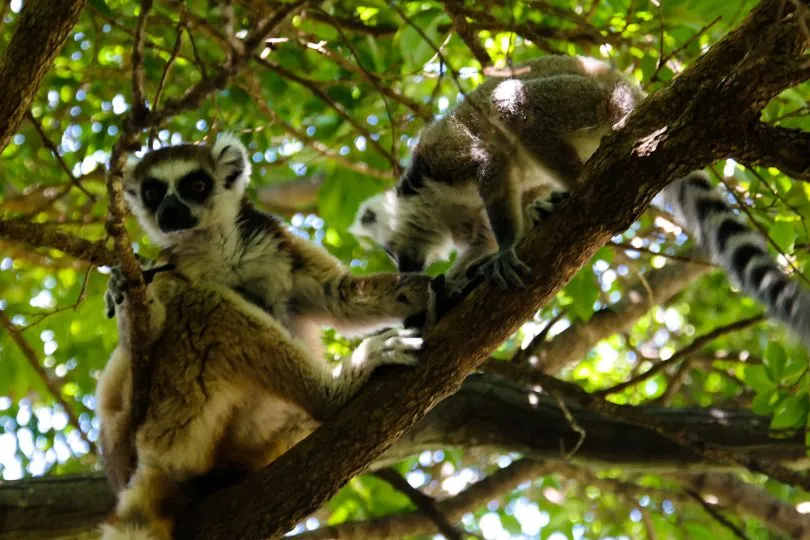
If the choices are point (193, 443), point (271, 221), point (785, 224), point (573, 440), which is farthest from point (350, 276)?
point (785, 224)

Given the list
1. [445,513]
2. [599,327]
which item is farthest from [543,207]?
[445,513]

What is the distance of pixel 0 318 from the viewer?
15.0ft

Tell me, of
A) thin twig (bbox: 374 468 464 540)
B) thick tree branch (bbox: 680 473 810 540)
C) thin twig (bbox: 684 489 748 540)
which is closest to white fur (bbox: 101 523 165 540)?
thin twig (bbox: 374 468 464 540)

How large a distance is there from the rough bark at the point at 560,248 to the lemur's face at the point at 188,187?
67.0 inches

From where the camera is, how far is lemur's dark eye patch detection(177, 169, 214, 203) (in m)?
4.88

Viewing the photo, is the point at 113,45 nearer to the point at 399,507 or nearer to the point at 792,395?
the point at 399,507

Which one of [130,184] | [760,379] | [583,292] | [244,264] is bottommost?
[760,379]

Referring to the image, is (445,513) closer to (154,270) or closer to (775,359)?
(775,359)

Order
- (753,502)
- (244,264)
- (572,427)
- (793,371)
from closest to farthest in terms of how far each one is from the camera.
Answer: (793,371), (244,264), (572,427), (753,502)

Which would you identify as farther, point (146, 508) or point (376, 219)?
point (376, 219)

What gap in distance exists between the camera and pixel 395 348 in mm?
3764

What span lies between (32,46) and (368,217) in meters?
3.00


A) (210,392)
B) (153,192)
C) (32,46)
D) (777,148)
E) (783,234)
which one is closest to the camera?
(32,46)

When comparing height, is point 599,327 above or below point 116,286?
below
